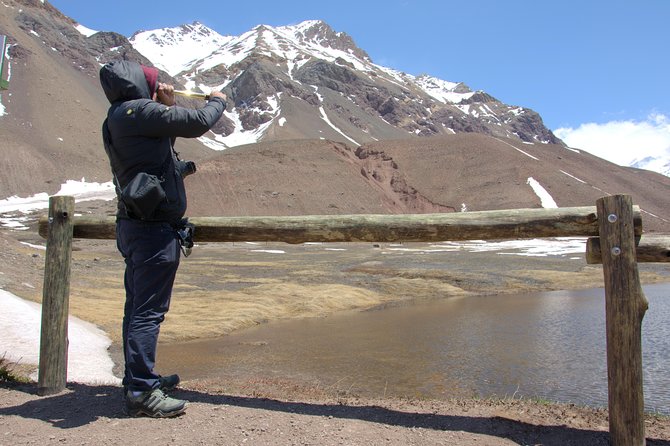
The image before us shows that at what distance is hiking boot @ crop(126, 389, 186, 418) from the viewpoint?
439 centimetres

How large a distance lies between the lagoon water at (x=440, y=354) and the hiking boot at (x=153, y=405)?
326 cm

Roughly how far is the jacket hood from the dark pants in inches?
38.3

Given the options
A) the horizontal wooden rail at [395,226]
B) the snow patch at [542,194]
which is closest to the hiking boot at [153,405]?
the horizontal wooden rail at [395,226]

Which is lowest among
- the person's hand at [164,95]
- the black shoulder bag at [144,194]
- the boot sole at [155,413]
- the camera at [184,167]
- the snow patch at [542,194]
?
the boot sole at [155,413]

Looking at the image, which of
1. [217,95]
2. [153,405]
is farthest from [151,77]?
[153,405]

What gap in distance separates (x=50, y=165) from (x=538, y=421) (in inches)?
3859

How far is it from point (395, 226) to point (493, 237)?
0.86 meters

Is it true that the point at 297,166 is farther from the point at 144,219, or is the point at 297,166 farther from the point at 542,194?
the point at 144,219

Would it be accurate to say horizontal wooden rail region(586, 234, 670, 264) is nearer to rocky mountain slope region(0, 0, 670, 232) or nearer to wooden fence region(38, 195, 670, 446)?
wooden fence region(38, 195, 670, 446)

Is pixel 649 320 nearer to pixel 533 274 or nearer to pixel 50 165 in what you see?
pixel 533 274

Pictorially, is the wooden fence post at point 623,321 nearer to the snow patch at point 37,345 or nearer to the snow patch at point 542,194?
the snow patch at point 37,345

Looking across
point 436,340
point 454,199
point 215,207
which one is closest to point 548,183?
point 454,199

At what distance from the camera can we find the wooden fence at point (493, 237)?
4.12 m

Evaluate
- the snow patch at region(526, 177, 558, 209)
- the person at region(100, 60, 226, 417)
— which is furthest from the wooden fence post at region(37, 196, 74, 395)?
the snow patch at region(526, 177, 558, 209)
